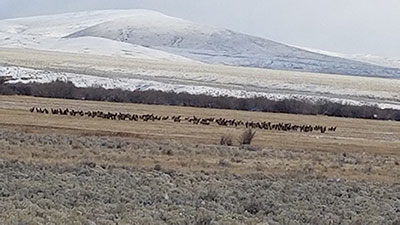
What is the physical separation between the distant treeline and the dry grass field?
64.6 ft

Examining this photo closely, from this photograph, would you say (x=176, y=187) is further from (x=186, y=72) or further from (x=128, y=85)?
(x=186, y=72)

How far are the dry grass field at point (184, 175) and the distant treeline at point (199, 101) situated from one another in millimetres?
19704

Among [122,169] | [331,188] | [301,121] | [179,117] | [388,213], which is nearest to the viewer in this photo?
[388,213]

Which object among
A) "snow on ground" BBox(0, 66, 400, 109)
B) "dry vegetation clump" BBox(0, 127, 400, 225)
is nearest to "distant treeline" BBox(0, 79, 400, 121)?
"snow on ground" BBox(0, 66, 400, 109)

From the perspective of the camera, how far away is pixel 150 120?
147 feet

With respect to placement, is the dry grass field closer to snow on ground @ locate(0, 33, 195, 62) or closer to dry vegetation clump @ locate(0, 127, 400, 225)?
dry vegetation clump @ locate(0, 127, 400, 225)

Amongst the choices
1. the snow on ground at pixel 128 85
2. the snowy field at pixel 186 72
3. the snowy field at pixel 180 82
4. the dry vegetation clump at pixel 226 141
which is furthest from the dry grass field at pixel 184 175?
the snowy field at pixel 186 72

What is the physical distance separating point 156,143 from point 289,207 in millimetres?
15210

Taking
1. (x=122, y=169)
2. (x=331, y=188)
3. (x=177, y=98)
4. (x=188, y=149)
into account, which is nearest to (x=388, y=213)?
(x=331, y=188)

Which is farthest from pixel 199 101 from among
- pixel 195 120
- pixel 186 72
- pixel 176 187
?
pixel 176 187

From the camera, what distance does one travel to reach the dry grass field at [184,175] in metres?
14.7

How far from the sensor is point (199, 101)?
205 ft

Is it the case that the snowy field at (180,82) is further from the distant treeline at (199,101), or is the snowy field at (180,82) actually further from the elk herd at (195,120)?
the elk herd at (195,120)

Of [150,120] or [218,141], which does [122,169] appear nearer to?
[218,141]
